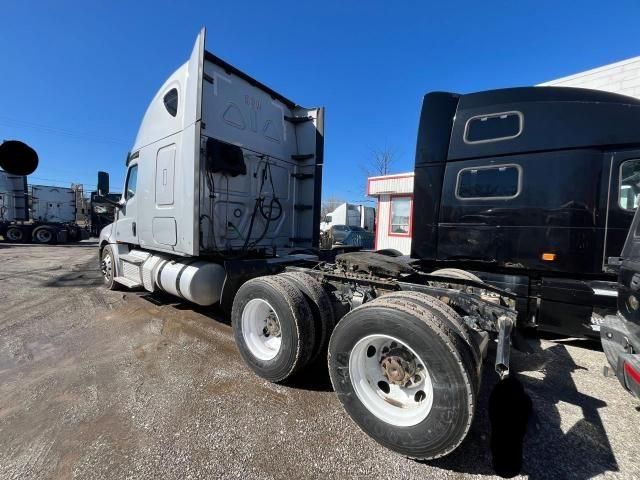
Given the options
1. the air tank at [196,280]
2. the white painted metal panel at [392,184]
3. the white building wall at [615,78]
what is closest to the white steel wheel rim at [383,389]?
the air tank at [196,280]

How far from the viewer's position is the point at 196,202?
423cm

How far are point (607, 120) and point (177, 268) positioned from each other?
6.11m

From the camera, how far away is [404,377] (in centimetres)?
237

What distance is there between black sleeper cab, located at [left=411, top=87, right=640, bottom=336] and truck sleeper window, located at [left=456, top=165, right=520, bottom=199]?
0.01 metres

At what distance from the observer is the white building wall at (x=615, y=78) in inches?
302

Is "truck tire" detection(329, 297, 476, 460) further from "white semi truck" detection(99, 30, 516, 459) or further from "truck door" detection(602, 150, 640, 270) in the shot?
"truck door" detection(602, 150, 640, 270)

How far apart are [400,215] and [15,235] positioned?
931 inches

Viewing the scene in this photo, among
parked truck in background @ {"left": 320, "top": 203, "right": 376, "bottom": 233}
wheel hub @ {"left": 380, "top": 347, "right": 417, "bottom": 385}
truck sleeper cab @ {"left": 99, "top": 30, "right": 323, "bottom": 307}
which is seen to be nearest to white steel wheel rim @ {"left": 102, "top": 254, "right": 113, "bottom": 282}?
truck sleeper cab @ {"left": 99, "top": 30, "right": 323, "bottom": 307}

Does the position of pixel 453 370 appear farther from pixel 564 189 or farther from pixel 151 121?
pixel 151 121

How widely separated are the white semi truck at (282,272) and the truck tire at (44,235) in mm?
18007

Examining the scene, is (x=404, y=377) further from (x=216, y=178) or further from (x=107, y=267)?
(x=107, y=267)

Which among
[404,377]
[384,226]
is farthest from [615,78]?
[404,377]

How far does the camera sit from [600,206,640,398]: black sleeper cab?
2.01 meters

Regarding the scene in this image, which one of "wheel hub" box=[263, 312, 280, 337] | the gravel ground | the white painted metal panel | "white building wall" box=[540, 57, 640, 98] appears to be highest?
"white building wall" box=[540, 57, 640, 98]
